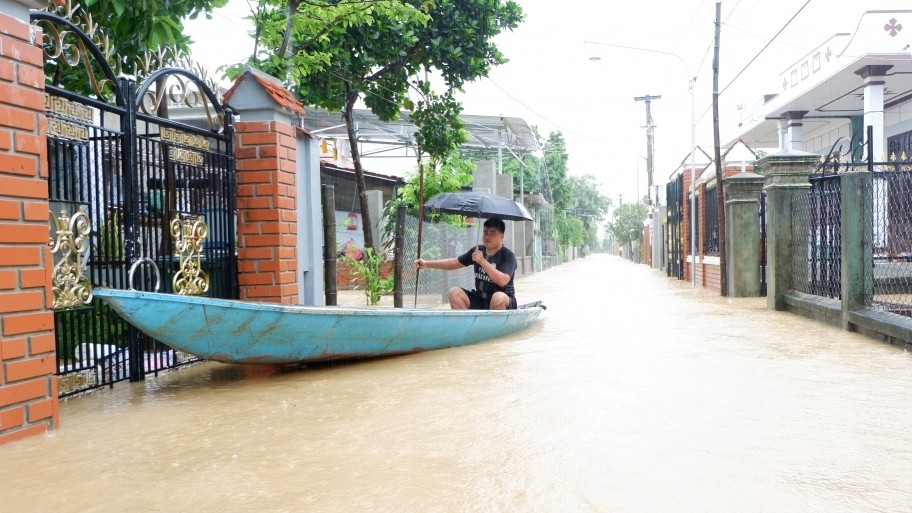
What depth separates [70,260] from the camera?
4.16m

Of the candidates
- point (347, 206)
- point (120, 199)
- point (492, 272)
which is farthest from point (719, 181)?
point (120, 199)

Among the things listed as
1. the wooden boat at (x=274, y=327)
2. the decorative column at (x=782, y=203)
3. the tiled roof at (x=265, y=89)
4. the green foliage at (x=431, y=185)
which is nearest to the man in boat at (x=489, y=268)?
the wooden boat at (x=274, y=327)

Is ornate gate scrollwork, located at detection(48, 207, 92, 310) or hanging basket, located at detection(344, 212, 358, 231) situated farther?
hanging basket, located at detection(344, 212, 358, 231)

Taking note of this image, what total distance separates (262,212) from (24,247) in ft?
7.76

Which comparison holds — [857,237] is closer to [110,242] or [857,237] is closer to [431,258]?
[431,258]

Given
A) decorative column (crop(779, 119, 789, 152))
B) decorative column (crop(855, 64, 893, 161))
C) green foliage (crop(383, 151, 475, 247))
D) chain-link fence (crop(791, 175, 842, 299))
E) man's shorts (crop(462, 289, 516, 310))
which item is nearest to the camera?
man's shorts (crop(462, 289, 516, 310))

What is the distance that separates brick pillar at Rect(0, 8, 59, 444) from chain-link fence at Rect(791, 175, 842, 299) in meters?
8.40

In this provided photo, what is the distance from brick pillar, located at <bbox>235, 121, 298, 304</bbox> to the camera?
18.9 ft

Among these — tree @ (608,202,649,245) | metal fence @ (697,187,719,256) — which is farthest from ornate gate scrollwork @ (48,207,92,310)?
tree @ (608,202,649,245)

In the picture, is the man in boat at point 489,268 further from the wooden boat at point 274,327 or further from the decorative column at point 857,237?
the decorative column at point 857,237

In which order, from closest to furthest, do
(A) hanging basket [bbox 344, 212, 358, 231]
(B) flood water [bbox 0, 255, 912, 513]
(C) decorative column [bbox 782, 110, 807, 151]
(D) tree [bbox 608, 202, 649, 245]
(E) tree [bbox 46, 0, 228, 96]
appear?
(B) flood water [bbox 0, 255, 912, 513] < (E) tree [bbox 46, 0, 228, 96] < (A) hanging basket [bbox 344, 212, 358, 231] < (C) decorative column [bbox 782, 110, 807, 151] < (D) tree [bbox 608, 202, 649, 245]

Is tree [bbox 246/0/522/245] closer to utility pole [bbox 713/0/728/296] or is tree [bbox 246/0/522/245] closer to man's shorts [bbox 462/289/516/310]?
man's shorts [bbox 462/289/516/310]

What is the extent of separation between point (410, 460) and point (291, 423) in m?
1.02

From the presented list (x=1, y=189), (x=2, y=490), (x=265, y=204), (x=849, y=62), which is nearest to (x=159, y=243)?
(x=265, y=204)
